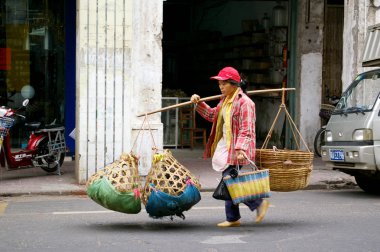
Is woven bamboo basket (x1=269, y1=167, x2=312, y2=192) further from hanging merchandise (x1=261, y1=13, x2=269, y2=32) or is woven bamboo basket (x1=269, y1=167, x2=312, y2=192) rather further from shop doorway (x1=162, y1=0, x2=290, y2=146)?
hanging merchandise (x1=261, y1=13, x2=269, y2=32)

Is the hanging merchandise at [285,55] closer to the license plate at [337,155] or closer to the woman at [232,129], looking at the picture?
the license plate at [337,155]

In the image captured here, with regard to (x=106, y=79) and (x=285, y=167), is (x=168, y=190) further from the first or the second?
(x=106, y=79)

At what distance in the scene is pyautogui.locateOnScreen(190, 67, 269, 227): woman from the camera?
814 cm

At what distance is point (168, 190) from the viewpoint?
8039 millimetres

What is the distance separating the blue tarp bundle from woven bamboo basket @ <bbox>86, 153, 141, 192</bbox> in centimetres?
23

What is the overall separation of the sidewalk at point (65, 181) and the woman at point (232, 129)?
12.6 feet

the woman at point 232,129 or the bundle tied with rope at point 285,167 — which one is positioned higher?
the woman at point 232,129

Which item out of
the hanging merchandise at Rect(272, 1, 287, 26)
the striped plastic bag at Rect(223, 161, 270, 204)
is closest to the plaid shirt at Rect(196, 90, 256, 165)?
the striped plastic bag at Rect(223, 161, 270, 204)

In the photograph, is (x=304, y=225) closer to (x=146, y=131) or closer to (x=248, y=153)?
(x=248, y=153)

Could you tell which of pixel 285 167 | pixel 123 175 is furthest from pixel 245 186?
pixel 123 175

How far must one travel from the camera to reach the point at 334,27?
56.3 feet

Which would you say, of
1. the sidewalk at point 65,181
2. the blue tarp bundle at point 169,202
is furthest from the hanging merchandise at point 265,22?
the blue tarp bundle at point 169,202

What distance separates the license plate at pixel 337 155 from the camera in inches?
439

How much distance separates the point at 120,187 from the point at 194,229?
93 cm
